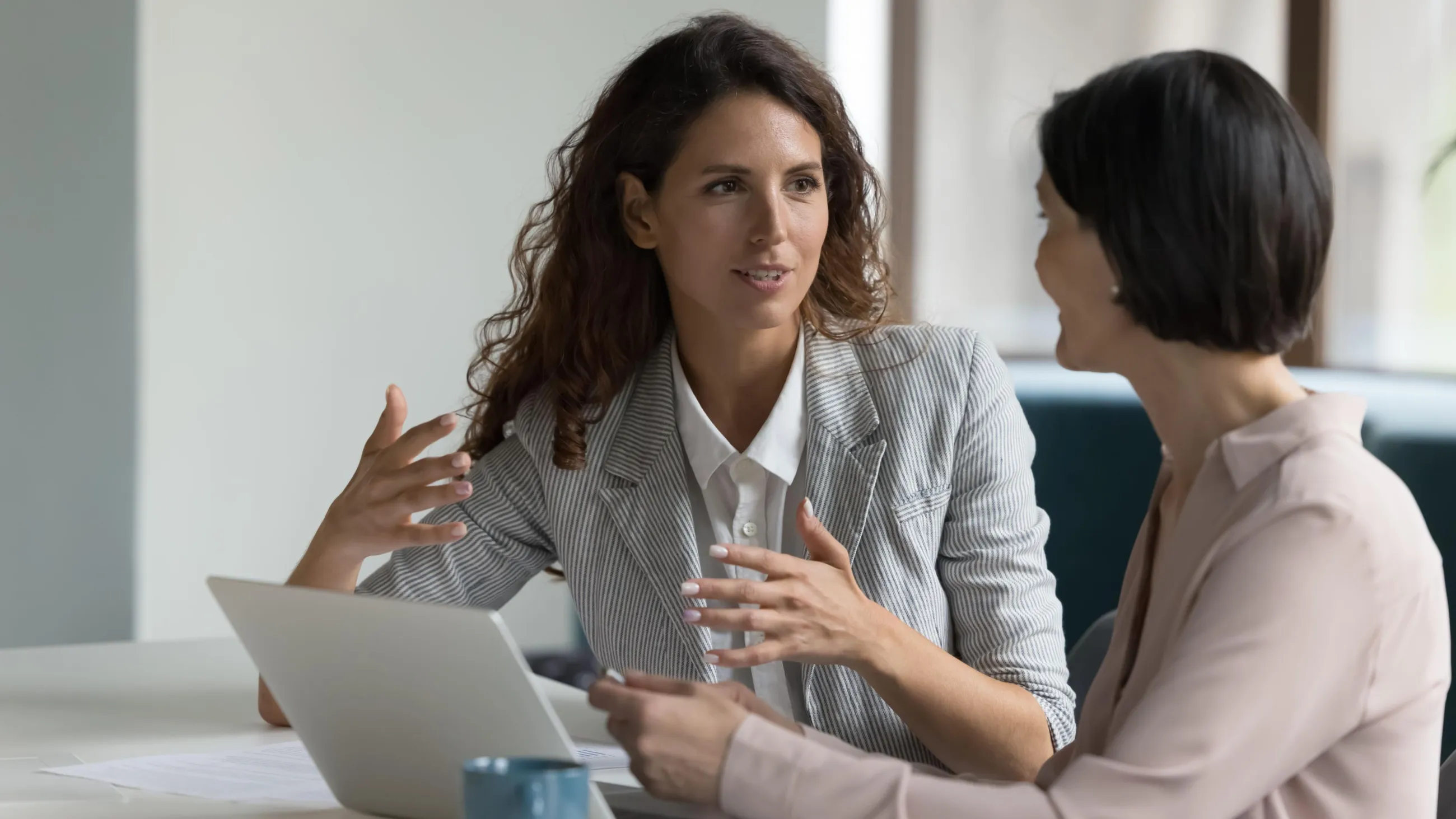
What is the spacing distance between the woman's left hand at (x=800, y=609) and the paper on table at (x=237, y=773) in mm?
160

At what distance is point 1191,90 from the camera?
0.83 meters

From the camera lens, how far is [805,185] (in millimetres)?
1592

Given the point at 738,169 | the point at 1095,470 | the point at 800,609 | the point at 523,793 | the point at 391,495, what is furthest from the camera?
the point at 1095,470

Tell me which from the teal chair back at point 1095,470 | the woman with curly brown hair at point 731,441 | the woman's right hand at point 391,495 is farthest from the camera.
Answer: the teal chair back at point 1095,470

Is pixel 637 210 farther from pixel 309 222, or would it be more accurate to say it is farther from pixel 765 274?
pixel 309 222

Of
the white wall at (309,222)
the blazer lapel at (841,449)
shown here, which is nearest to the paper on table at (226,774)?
the blazer lapel at (841,449)

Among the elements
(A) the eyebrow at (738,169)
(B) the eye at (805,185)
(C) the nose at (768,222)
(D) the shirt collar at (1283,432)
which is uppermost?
(A) the eyebrow at (738,169)

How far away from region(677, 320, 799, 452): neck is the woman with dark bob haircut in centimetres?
73

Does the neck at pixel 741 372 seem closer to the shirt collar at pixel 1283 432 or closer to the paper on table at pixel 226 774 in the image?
the paper on table at pixel 226 774

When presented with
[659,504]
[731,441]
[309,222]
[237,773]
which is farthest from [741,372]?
[309,222]

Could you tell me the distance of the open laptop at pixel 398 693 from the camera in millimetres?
868

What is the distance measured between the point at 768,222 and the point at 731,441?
258 millimetres

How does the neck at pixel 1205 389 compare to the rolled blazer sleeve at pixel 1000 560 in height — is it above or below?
above

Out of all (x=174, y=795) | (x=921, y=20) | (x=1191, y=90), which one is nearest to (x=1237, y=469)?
(x=1191, y=90)
